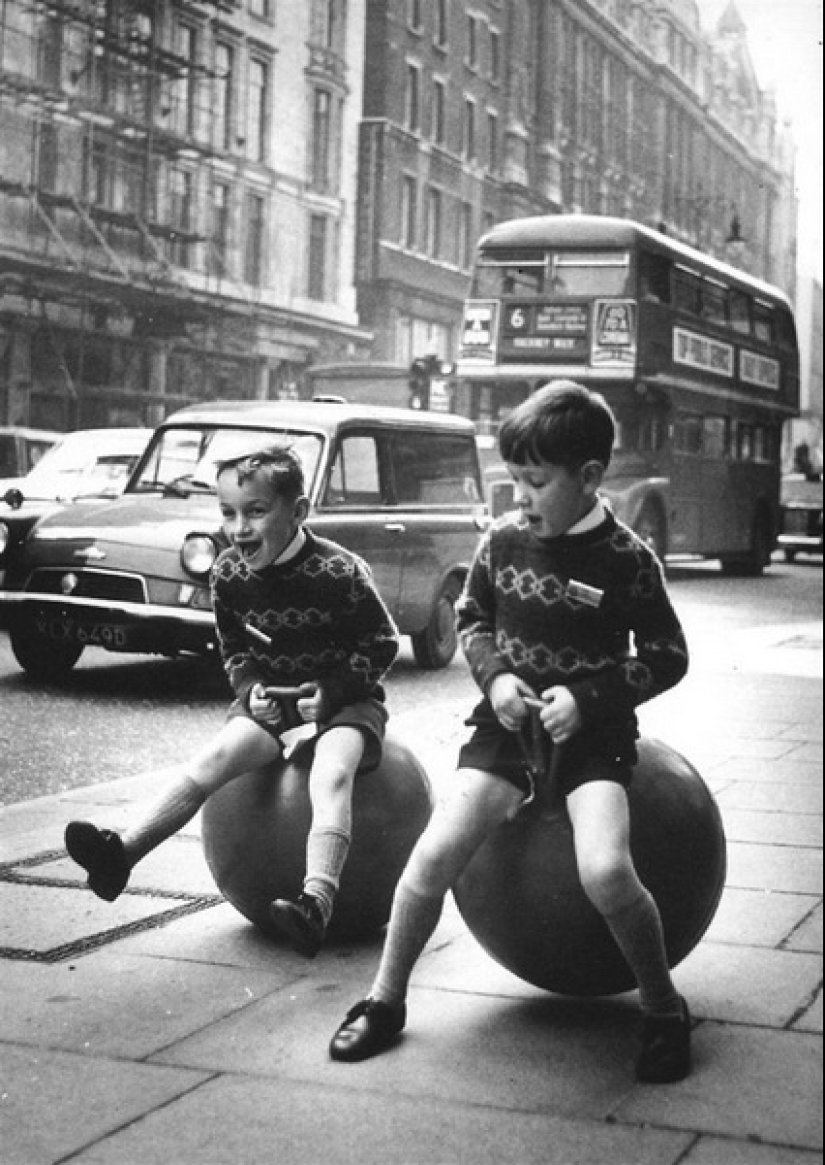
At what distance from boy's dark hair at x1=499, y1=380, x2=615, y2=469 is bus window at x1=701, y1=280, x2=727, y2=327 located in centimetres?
132

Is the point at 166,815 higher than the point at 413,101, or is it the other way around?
the point at 413,101

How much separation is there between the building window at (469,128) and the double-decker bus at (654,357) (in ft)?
0.76

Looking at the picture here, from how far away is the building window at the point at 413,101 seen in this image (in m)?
3.80

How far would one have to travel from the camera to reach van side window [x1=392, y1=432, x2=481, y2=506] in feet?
21.8

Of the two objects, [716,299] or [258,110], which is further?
[716,299]

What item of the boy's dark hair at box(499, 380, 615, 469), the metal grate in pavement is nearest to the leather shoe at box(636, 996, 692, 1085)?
the boy's dark hair at box(499, 380, 615, 469)

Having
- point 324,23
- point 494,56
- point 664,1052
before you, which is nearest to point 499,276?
point 494,56

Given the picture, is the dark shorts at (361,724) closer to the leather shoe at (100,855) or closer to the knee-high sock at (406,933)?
the leather shoe at (100,855)

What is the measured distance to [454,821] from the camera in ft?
9.81

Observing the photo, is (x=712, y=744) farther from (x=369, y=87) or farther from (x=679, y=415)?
(x=369, y=87)

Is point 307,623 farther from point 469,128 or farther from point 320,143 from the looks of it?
point 469,128

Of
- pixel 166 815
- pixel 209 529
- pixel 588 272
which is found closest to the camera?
pixel 166 815

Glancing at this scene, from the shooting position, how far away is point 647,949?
2.95 meters

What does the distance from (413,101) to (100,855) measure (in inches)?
65.4
